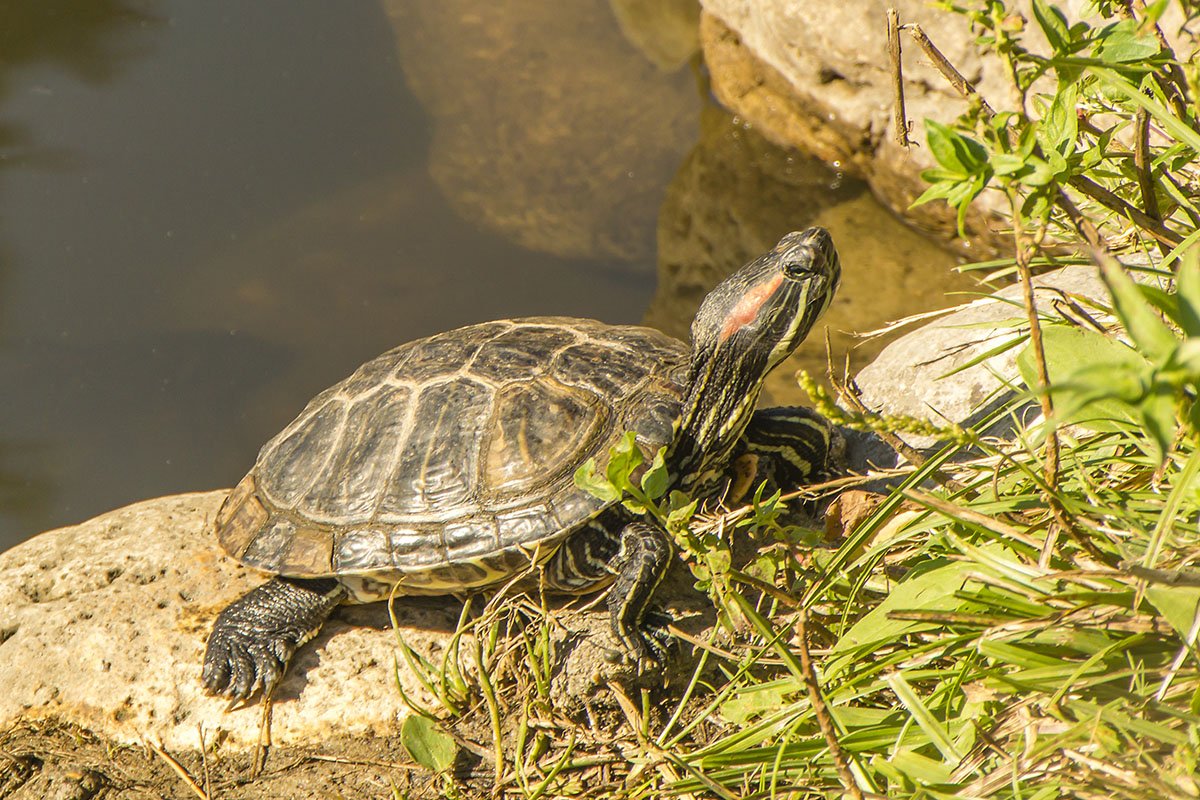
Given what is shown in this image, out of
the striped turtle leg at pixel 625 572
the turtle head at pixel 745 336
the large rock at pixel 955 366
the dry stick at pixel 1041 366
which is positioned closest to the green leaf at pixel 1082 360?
the dry stick at pixel 1041 366

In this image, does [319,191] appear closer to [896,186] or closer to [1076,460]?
[896,186]

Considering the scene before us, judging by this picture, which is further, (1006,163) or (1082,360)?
(1082,360)

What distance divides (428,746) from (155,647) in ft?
4.22

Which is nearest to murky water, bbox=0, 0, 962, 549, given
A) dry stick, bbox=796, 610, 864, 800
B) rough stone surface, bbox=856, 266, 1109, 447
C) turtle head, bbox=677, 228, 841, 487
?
rough stone surface, bbox=856, 266, 1109, 447

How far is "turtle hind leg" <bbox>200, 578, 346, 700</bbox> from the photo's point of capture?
3318 millimetres

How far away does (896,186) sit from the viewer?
703cm

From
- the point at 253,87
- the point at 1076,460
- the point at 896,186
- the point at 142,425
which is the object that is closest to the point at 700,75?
the point at 896,186

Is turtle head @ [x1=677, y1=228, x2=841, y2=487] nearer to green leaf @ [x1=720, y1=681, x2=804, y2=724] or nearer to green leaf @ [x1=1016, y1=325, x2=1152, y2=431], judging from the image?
green leaf @ [x1=720, y1=681, x2=804, y2=724]

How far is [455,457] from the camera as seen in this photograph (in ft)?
Result: 11.3

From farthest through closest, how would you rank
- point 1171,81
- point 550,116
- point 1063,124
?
point 550,116
point 1171,81
point 1063,124

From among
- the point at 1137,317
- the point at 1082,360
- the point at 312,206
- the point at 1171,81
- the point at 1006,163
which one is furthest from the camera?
the point at 312,206

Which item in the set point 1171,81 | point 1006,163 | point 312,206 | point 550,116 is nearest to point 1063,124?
point 1006,163

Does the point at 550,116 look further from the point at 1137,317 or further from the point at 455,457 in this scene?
the point at 1137,317

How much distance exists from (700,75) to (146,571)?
6.53 m
